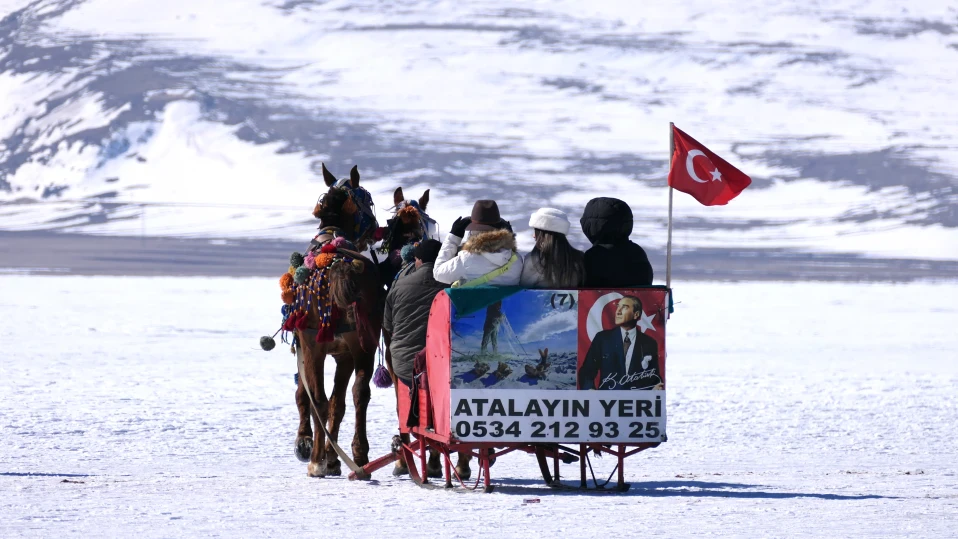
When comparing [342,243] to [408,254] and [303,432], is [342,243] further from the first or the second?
[303,432]

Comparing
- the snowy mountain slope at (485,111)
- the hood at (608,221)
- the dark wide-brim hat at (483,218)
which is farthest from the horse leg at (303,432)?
the snowy mountain slope at (485,111)

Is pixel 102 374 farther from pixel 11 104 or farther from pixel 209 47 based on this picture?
pixel 209 47

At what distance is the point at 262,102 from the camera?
3713 inches

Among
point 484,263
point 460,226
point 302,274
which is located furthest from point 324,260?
point 484,263

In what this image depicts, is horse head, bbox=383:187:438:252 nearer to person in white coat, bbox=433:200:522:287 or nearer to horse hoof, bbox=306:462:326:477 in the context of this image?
person in white coat, bbox=433:200:522:287

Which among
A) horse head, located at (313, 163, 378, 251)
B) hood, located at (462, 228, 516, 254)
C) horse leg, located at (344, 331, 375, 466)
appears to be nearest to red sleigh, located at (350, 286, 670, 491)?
hood, located at (462, 228, 516, 254)

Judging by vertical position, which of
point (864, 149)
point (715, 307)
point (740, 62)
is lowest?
point (715, 307)

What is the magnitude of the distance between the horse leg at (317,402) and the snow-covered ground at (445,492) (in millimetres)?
204

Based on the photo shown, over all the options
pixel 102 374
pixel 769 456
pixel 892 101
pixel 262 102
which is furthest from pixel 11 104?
pixel 769 456

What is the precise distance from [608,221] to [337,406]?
186 centimetres

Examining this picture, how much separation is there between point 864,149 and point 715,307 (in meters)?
56.9

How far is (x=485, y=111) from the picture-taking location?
9369 centimetres

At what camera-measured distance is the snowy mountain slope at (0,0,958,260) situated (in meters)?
72.1

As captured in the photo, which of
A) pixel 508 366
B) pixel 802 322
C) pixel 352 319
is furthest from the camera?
pixel 802 322
